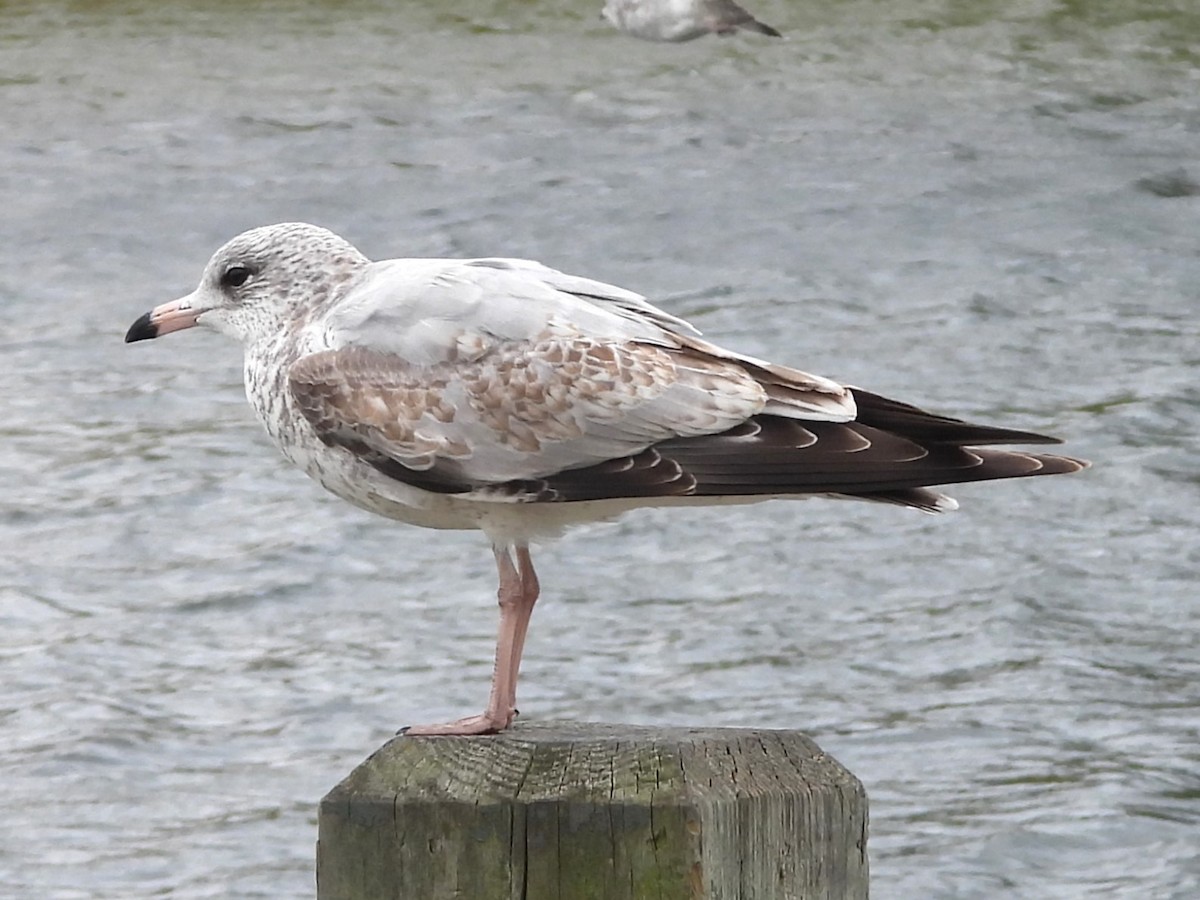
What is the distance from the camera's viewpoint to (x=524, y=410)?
4.74 m

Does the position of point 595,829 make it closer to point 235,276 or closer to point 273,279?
point 273,279

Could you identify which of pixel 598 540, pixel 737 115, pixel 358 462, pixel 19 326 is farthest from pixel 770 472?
pixel 737 115

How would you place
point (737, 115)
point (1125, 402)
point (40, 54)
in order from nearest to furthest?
point (1125, 402)
point (737, 115)
point (40, 54)

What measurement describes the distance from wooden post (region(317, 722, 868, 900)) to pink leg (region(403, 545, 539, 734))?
1.13 metres

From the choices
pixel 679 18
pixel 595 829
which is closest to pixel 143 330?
pixel 595 829

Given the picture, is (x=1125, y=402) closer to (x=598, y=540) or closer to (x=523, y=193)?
(x=598, y=540)

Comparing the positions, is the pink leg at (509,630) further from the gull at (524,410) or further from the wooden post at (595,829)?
the wooden post at (595,829)

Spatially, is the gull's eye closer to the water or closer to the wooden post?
the wooden post

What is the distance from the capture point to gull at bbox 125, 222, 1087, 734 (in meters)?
4.60

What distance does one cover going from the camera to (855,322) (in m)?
12.4

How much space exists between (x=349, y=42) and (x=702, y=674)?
9.23 meters

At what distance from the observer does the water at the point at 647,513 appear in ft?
27.4

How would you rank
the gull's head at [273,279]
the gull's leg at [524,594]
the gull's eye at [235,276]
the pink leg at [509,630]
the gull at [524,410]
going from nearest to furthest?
the pink leg at [509,630], the gull at [524,410], the gull's leg at [524,594], the gull's head at [273,279], the gull's eye at [235,276]

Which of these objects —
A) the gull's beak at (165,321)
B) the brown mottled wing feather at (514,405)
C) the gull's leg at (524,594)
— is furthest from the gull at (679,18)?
the brown mottled wing feather at (514,405)
